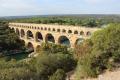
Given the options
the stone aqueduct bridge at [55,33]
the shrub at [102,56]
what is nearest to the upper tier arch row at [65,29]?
the stone aqueduct bridge at [55,33]

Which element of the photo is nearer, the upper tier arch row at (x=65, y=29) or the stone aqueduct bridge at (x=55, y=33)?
the upper tier arch row at (x=65, y=29)

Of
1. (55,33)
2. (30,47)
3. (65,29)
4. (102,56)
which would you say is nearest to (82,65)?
(102,56)

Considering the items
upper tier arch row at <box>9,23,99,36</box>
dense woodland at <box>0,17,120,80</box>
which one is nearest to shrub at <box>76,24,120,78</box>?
dense woodland at <box>0,17,120,80</box>

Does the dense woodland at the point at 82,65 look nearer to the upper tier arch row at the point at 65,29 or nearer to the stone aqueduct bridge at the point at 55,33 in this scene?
the stone aqueduct bridge at the point at 55,33

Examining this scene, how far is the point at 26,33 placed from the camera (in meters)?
62.6

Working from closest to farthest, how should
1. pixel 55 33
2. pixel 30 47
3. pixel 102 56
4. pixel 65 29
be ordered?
1. pixel 102 56
2. pixel 55 33
3. pixel 65 29
4. pixel 30 47

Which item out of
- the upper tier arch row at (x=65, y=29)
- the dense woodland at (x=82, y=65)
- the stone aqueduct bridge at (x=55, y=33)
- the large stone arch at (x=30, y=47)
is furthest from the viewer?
the large stone arch at (x=30, y=47)

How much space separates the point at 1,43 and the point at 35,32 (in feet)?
31.8

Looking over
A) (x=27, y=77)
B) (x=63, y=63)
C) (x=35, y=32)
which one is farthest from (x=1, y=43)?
(x=27, y=77)

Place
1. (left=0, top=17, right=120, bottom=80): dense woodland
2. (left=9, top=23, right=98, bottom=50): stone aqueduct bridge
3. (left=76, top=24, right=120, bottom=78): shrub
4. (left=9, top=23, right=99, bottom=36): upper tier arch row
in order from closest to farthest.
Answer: (left=0, top=17, right=120, bottom=80): dense woodland, (left=76, top=24, right=120, bottom=78): shrub, (left=9, top=23, right=99, bottom=36): upper tier arch row, (left=9, top=23, right=98, bottom=50): stone aqueduct bridge

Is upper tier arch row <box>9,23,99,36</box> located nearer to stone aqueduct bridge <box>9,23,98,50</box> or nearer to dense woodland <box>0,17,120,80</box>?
stone aqueduct bridge <box>9,23,98,50</box>

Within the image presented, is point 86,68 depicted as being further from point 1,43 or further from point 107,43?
point 1,43

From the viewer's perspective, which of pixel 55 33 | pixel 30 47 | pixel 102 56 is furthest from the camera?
pixel 30 47

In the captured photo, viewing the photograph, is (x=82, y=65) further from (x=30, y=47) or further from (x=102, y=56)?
(x=30, y=47)
